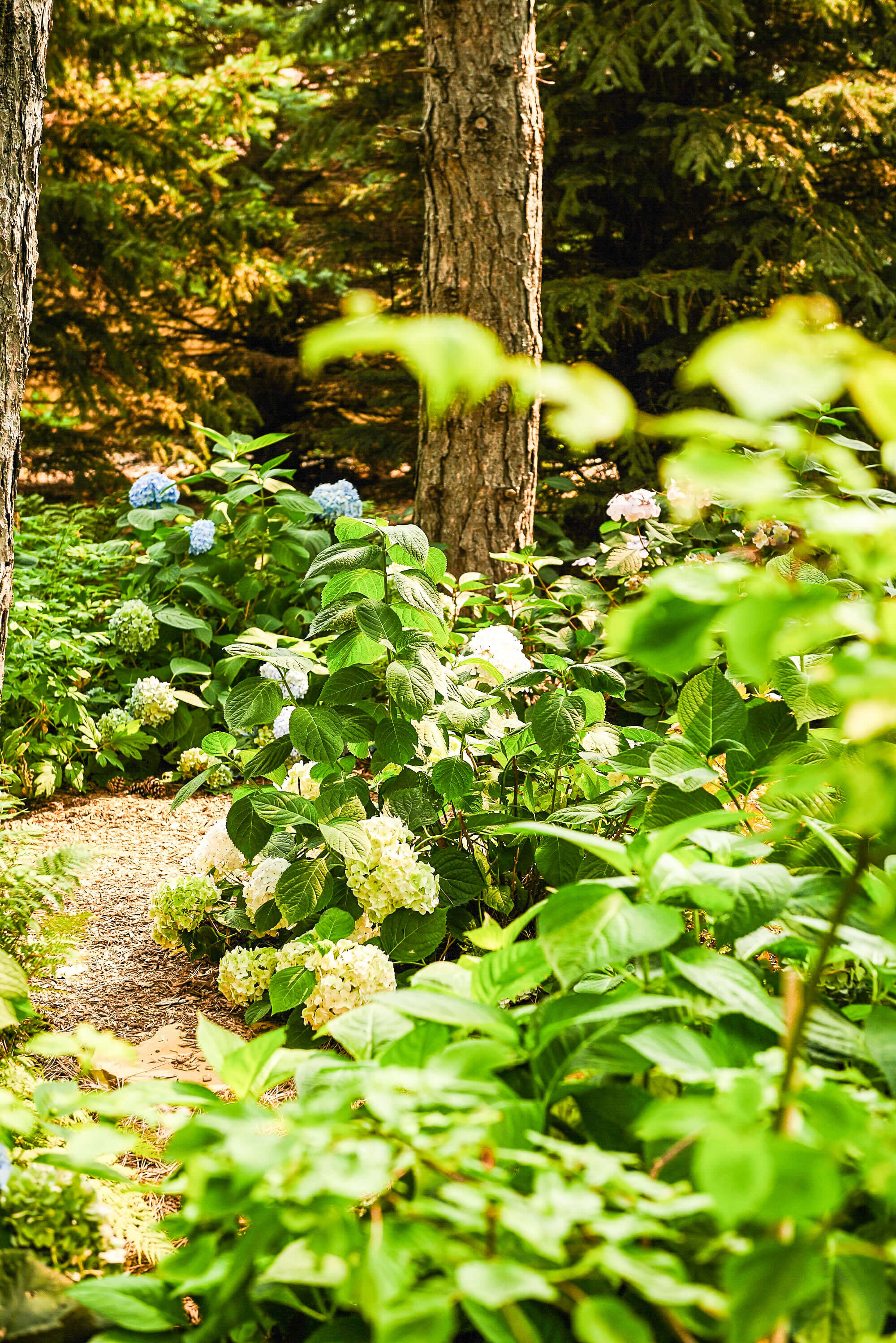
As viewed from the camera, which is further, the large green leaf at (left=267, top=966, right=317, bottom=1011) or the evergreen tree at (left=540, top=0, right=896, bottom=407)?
the evergreen tree at (left=540, top=0, right=896, bottom=407)

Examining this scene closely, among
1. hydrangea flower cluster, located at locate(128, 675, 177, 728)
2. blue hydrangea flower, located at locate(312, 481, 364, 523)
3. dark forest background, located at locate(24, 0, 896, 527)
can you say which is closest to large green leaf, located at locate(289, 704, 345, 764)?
hydrangea flower cluster, located at locate(128, 675, 177, 728)

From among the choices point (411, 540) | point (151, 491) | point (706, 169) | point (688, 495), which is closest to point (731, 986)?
point (411, 540)

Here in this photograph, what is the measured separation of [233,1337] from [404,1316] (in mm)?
307

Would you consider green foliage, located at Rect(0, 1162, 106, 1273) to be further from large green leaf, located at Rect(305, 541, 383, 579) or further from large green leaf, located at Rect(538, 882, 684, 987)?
large green leaf, located at Rect(305, 541, 383, 579)

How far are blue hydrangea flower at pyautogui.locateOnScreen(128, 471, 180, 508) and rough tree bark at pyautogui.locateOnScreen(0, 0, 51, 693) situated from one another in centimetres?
245

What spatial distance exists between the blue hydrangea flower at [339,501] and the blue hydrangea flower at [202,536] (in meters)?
0.48

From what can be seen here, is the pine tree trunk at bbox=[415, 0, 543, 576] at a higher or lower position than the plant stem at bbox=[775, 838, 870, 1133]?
higher

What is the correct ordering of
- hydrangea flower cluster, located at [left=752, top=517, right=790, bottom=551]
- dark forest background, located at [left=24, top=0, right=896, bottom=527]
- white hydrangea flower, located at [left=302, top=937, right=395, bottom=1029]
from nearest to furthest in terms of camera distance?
white hydrangea flower, located at [left=302, top=937, right=395, bottom=1029], hydrangea flower cluster, located at [left=752, top=517, right=790, bottom=551], dark forest background, located at [left=24, top=0, right=896, bottom=527]

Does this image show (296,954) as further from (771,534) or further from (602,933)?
(771,534)

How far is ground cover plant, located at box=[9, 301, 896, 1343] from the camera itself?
0.52 meters

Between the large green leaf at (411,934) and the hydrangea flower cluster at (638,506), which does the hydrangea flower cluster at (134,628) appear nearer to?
the hydrangea flower cluster at (638,506)

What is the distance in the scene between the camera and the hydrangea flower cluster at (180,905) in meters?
1.94

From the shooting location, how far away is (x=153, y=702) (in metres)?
3.25

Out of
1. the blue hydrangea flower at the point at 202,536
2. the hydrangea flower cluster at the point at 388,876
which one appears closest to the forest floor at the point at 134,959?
the hydrangea flower cluster at the point at 388,876
